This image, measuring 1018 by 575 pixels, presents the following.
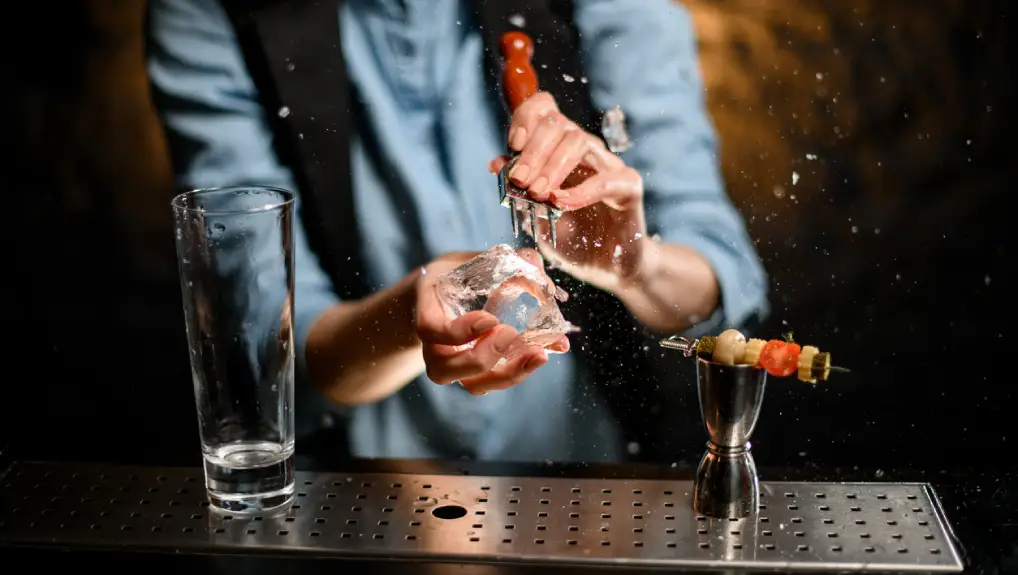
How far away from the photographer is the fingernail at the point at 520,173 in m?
1.06

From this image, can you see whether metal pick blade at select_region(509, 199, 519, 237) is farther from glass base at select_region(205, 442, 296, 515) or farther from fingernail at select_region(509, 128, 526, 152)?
glass base at select_region(205, 442, 296, 515)

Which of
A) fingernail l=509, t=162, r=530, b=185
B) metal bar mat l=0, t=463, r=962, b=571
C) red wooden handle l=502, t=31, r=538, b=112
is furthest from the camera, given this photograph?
red wooden handle l=502, t=31, r=538, b=112

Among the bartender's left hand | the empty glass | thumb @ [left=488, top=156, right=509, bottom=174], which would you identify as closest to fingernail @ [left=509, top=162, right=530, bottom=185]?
the bartender's left hand

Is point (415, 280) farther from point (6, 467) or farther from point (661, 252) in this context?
point (6, 467)

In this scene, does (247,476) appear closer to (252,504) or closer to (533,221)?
(252,504)

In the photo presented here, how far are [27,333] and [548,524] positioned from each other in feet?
2.19

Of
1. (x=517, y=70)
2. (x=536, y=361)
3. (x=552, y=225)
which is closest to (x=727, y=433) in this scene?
(x=536, y=361)

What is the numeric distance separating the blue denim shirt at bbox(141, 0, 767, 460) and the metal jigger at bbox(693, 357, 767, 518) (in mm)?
217

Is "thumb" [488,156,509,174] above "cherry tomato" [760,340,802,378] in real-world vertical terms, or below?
above

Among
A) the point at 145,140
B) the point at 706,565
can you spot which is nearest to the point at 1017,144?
the point at 706,565

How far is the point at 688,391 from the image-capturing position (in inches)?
48.8

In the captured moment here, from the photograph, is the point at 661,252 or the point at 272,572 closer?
the point at 272,572

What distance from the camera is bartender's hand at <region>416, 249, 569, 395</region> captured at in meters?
1.01

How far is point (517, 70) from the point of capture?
1168 millimetres
